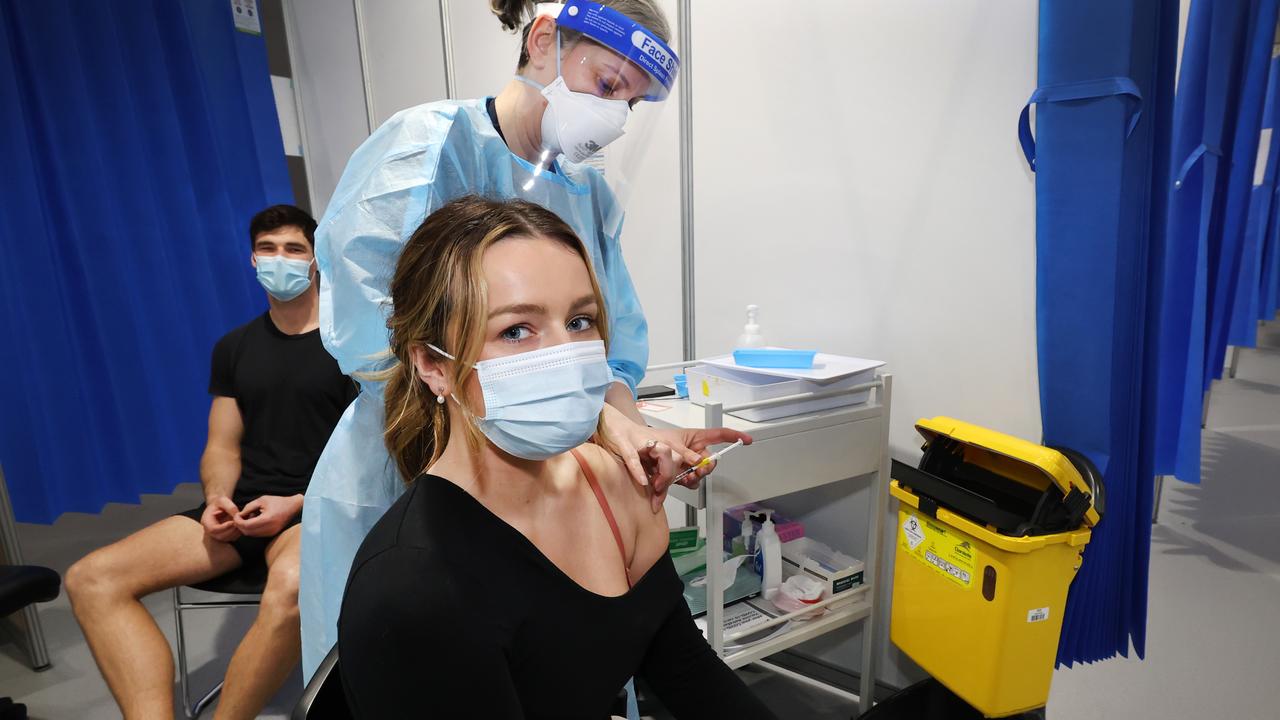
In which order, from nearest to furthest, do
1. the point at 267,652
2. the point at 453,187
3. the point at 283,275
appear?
1. the point at 453,187
2. the point at 267,652
3. the point at 283,275

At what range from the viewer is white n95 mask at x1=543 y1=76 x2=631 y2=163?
3.27 feet

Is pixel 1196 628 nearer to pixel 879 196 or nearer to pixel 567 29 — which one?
pixel 879 196

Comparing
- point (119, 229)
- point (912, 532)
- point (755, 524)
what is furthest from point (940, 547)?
point (119, 229)

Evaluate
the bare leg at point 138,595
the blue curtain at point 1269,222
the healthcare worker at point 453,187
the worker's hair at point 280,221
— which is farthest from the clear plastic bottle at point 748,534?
the blue curtain at point 1269,222

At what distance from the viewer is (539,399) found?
73 centimetres

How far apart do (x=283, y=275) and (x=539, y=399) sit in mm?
1355

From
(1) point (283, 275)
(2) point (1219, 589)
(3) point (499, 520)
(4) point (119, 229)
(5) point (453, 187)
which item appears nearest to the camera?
(3) point (499, 520)

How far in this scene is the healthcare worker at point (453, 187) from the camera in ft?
2.95

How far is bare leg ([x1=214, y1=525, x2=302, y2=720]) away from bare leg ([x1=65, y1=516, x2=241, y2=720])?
0.56 ft

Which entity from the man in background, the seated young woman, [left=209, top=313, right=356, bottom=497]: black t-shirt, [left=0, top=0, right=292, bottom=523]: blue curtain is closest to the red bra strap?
the seated young woman

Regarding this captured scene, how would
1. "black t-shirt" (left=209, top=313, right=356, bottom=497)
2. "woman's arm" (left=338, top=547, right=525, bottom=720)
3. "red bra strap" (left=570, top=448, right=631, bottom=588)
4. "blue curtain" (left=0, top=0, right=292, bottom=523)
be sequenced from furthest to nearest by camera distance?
1. "blue curtain" (left=0, top=0, right=292, bottom=523)
2. "black t-shirt" (left=209, top=313, right=356, bottom=497)
3. "red bra strap" (left=570, top=448, right=631, bottom=588)
4. "woman's arm" (left=338, top=547, right=525, bottom=720)

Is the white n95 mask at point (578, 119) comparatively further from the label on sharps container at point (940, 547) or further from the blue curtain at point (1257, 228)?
the blue curtain at point (1257, 228)

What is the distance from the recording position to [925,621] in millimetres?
1406

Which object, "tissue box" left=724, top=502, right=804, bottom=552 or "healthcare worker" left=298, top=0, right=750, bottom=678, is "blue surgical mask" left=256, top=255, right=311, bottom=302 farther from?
"tissue box" left=724, top=502, right=804, bottom=552
